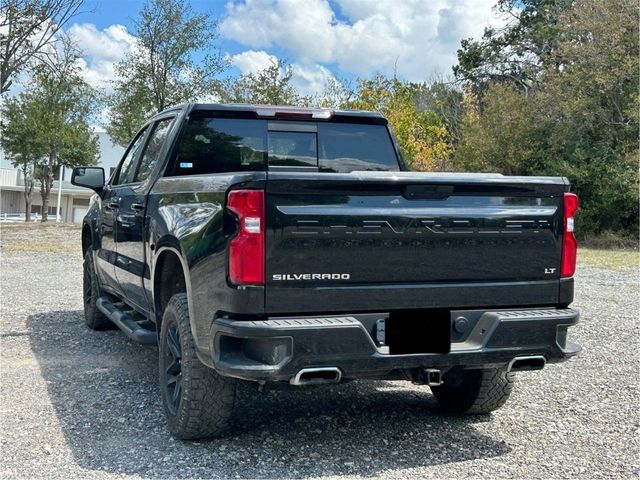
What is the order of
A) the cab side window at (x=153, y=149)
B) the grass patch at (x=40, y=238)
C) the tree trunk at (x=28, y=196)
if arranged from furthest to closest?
the tree trunk at (x=28, y=196), the grass patch at (x=40, y=238), the cab side window at (x=153, y=149)

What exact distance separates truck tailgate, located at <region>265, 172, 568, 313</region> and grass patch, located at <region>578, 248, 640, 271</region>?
41.2 ft

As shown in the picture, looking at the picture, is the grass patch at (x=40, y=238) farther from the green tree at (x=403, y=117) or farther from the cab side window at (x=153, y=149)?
the cab side window at (x=153, y=149)

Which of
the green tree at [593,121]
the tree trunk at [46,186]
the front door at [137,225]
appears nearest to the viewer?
the front door at [137,225]

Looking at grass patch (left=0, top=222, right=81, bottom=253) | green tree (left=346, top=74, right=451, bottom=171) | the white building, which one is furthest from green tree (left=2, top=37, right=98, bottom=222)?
the white building

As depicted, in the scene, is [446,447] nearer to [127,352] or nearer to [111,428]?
[111,428]

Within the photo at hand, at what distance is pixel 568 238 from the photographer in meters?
3.76

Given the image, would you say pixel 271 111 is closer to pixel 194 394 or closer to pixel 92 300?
pixel 194 394

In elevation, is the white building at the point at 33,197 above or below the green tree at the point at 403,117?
below

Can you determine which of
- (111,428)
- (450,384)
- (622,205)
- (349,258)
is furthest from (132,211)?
(622,205)

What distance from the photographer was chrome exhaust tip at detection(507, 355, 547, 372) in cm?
364

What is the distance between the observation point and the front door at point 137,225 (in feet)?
15.7

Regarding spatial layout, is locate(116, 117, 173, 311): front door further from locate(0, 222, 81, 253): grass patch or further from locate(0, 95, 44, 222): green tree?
locate(0, 95, 44, 222): green tree

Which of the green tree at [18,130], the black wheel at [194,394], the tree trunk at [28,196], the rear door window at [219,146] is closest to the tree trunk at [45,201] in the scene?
the green tree at [18,130]

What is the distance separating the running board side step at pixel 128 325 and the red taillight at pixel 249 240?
5.21 ft
